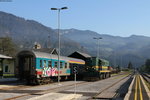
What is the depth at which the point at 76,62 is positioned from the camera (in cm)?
4459

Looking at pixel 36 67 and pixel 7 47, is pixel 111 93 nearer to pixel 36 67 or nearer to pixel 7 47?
pixel 36 67

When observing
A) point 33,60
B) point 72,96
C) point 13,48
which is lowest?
point 72,96

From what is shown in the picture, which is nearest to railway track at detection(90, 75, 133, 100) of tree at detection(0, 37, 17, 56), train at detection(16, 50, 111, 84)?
train at detection(16, 50, 111, 84)

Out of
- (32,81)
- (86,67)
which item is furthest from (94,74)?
(32,81)

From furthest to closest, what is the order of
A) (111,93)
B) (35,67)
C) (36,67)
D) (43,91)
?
(36,67)
(35,67)
(43,91)
(111,93)

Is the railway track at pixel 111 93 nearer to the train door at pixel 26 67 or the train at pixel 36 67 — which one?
the train at pixel 36 67

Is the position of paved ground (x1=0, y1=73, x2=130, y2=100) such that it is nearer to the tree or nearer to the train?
the train

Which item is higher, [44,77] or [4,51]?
[4,51]

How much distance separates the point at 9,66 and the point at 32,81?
992 inches

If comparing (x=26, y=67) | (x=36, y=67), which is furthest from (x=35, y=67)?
(x=26, y=67)

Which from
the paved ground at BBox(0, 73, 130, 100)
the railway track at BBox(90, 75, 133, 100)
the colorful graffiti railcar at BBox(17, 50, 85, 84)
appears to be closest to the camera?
the paved ground at BBox(0, 73, 130, 100)

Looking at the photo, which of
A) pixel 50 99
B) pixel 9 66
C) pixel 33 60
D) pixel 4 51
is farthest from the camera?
pixel 4 51

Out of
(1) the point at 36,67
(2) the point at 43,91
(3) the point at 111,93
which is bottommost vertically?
(3) the point at 111,93

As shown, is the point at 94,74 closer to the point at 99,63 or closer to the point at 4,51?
the point at 99,63
